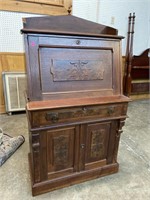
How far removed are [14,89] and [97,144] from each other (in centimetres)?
174

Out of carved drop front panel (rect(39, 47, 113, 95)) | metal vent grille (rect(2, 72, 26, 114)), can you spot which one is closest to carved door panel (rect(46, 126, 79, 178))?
carved drop front panel (rect(39, 47, 113, 95))

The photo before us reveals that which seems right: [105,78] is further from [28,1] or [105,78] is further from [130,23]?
[130,23]

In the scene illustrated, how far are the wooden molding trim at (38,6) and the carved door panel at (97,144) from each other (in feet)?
6.47

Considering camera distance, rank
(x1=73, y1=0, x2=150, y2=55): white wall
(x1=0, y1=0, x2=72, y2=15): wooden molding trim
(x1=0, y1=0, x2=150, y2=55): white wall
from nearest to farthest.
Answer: (x1=0, y1=0, x2=72, y2=15): wooden molding trim, (x1=0, y1=0, x2=150, y2=55): white wall, (x1=73, y1=0, x2=150, y2=55): white wall

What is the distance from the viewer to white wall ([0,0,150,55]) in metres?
2.53

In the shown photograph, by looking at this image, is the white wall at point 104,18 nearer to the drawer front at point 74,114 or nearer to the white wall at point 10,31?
the white wall at point 10,31

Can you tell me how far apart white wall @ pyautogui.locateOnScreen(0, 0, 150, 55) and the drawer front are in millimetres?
1876

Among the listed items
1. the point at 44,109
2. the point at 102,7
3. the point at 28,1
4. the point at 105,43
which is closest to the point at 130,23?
the point at 102,7

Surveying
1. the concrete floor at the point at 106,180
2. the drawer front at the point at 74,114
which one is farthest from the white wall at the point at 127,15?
the drawer front at the point at 74,114

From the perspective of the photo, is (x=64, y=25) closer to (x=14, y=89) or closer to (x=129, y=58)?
(x=14, y=89)

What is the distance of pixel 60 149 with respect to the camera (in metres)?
1.34

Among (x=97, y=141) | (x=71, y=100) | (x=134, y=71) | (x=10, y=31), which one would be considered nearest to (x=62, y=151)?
(x=97, y=141)

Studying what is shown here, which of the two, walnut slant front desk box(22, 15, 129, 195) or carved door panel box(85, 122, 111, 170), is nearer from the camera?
walnut slant front desk box(22, 15, 129, 195)

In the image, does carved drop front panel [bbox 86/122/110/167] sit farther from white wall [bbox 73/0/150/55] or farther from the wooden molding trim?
white wall [bbox 73/0/150/55]
